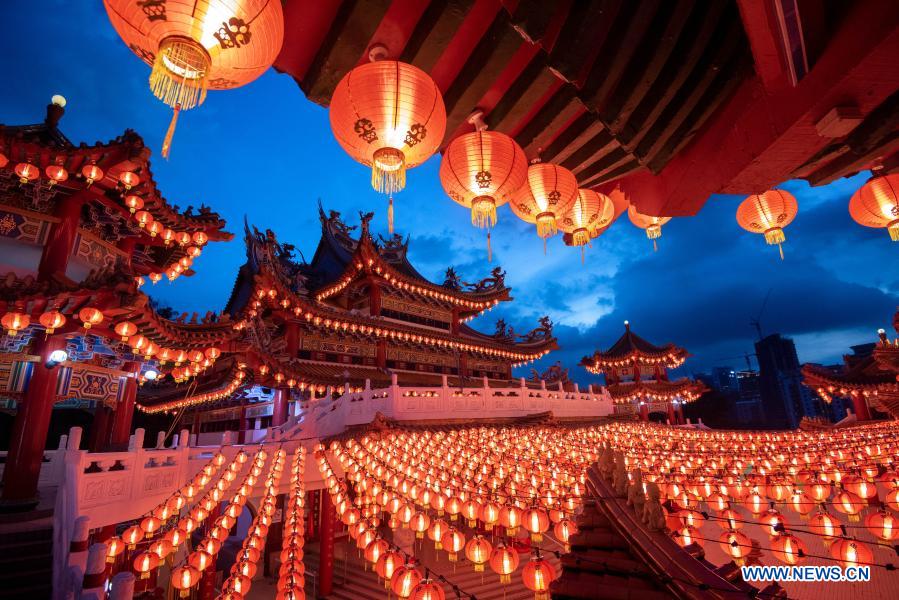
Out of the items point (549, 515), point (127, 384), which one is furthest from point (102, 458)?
point (549, 515)

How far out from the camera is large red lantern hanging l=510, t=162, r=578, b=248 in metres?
4.07

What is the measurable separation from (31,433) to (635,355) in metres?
27.7

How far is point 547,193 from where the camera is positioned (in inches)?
→ 160

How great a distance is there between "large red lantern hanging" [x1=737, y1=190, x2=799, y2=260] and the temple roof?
75.8 ft

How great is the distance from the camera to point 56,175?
255 inches

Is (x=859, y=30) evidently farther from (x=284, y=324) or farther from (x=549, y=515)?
(x=284, y=324)

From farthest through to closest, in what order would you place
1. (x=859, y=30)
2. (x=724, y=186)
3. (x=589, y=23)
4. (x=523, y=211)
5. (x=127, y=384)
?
1. (x=127, y=384)
2. (x=523, y=211)
3. (x=724, y=186)
4. (x=589, y=23)
5. (x=859, y=30)

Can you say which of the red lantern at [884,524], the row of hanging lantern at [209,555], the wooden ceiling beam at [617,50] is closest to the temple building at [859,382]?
the red lantern at [884,524]

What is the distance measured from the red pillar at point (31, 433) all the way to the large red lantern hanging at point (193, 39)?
6928 millimetres

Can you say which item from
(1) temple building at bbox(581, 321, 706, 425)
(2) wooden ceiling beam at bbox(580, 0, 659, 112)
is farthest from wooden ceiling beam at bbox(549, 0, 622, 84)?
(1) temple building at bbox(581, 321, 706, 425)

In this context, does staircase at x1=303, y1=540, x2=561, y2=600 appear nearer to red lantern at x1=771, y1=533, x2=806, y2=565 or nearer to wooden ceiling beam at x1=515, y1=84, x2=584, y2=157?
red lantern at x1=771, y1=533, x2=806, y2=565

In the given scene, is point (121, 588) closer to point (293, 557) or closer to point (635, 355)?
point (293, 557)

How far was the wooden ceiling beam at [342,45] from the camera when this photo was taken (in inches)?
104

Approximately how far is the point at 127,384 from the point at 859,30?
11.8 meters
